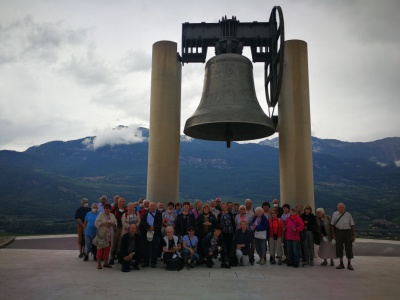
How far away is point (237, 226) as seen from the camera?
9172 millimetres

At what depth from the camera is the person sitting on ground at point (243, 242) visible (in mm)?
8648

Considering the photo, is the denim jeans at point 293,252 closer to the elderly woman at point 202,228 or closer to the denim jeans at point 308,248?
the denim jeans at point 308,248

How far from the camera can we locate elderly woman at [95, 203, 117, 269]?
8109mm

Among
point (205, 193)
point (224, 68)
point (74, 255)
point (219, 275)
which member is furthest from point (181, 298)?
point (205, 193)

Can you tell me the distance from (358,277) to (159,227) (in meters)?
4.53

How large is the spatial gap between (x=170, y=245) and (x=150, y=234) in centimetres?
59

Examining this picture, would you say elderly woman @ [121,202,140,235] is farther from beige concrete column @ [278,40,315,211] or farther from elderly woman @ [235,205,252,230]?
beige concrete column @ [278,40,315,211]

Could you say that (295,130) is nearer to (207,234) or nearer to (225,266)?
(207,234)

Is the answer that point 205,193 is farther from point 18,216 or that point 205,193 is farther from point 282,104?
point 282,104

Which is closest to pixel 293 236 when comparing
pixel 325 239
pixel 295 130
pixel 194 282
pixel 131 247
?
pixel 325 239

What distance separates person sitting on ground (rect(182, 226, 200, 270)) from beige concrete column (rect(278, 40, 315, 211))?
3.75m

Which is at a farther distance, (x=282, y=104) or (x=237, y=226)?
(x=282, y=104)

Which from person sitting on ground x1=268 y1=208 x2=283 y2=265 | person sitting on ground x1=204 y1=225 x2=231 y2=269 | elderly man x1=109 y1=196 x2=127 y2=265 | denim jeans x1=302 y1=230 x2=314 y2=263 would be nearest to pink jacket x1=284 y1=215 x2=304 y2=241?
person sitting on ground x1=268 y1=208 x2=283 y2=265

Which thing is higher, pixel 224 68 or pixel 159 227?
pixel 224 68
